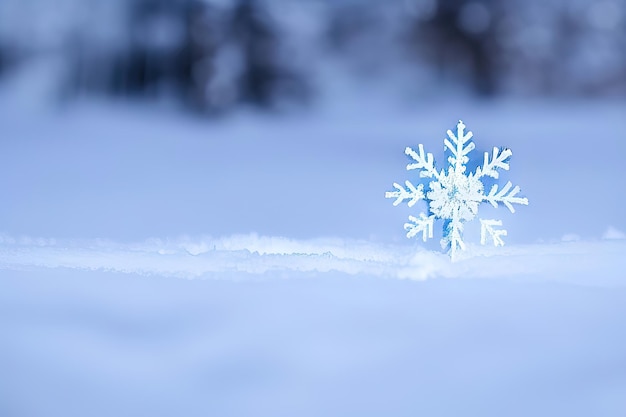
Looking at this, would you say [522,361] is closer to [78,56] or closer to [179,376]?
[179,376]

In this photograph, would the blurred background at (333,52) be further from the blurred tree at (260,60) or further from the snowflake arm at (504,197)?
the snowflake arm at (504,197)

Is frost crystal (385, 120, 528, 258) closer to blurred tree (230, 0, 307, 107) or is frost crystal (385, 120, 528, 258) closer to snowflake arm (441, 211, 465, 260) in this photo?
snowflake arm (441, 211, 465, 260)

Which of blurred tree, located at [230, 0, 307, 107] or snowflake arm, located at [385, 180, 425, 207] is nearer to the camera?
snowflake arm, located at [385, 180, 425, 207]

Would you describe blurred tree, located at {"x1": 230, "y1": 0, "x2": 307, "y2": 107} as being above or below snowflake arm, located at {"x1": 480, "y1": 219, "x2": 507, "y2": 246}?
above

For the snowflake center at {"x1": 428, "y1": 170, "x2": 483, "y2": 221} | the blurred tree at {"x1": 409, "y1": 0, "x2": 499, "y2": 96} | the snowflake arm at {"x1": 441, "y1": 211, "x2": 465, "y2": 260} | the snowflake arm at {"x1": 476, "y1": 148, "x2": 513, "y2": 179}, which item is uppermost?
the blurred tree at {"x1": 409, "y1": 0, "x2": 499, "y2": 96}

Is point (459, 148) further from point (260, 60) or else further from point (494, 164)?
point (260, 60)

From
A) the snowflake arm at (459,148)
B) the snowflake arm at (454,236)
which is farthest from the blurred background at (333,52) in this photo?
the snowflake arm at (454,236)

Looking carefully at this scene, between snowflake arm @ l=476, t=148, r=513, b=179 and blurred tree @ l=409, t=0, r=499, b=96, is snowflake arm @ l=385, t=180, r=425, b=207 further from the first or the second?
blurred tree @ l=409, t=0, r=499, b=96

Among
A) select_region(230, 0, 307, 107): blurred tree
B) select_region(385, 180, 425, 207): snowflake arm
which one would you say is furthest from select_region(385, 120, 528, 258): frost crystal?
select_region(230, 0, 307, 107): blurred tree
